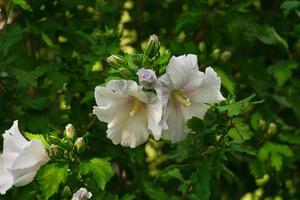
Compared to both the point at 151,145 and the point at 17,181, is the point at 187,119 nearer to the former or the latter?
the point at 17,181

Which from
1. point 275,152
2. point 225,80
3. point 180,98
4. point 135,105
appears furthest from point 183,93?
point 275,152

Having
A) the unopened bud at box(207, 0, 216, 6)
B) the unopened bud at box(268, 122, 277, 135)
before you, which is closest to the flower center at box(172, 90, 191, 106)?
the unopened bud at box(207, 0, 216, 6)

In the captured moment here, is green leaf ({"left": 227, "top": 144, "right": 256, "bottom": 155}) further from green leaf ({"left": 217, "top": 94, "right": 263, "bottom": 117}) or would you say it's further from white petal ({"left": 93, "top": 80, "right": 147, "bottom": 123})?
white petal ({"left": 93, "top": 80, "right": 147, "bottom": 123})

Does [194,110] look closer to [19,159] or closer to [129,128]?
[129,128]

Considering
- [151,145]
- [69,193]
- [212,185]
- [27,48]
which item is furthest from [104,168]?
[151,145]

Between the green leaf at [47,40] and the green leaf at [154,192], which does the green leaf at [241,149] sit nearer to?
the green leaf at [154,192]

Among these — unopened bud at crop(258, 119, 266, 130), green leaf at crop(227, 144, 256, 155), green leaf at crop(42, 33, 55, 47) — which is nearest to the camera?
green leaf at crop(227, 144, 256, 155)
